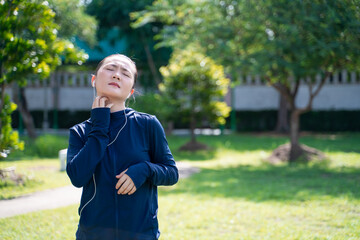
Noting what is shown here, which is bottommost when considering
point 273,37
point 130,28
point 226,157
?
point 226,157

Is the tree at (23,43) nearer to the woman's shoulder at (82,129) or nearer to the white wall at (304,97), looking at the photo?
the woman's shoulder at (82,129)

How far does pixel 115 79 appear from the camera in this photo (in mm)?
2389

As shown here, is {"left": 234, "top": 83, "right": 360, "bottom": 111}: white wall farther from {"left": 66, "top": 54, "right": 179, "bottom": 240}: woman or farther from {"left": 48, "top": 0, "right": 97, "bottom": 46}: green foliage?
{"left": 66, "top": 54, "right": 179, "bottom": 240}: woman

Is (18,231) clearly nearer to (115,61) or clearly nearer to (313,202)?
(115,61)

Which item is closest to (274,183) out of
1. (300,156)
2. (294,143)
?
(300,156)

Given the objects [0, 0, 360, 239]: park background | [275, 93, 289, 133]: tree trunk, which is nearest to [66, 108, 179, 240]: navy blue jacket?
[0, 0, 360, 239]: park background

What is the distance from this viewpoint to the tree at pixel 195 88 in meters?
14.8

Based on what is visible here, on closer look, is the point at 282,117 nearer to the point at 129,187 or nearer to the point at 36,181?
the point at 36,181

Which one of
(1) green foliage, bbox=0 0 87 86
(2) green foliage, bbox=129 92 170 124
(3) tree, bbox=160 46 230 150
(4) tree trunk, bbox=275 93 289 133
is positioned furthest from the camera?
(4) tree trunk, bbox=275 93 289 133

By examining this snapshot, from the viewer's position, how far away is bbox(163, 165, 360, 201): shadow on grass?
746cm

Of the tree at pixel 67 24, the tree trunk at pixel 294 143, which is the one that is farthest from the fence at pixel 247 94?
the tree trunk at pixel 294 143

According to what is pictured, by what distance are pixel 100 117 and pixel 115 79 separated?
263 mm

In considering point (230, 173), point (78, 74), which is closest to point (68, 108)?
point (78, 74)

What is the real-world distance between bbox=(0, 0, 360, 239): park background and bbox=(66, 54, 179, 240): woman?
52 centimetres
